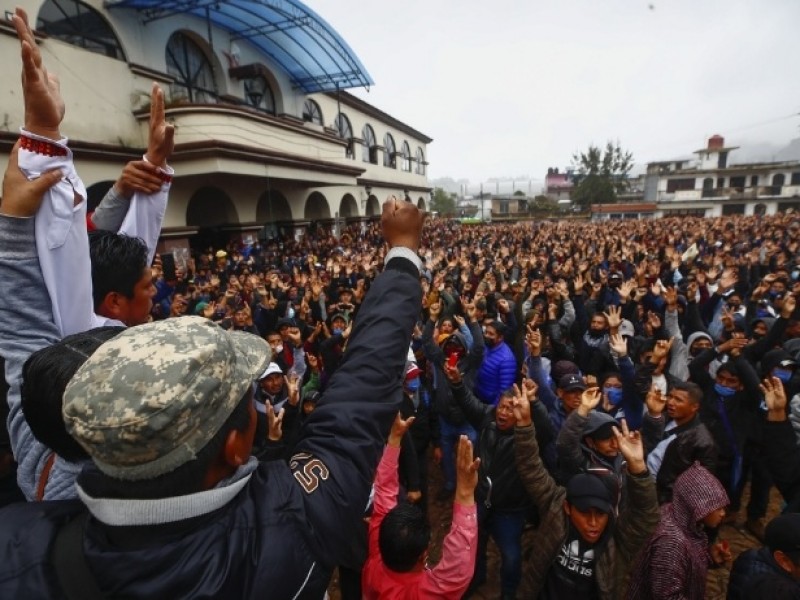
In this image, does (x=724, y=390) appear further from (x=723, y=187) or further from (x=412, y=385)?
(x=723, y=187)

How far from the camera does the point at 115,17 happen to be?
11.0 meters

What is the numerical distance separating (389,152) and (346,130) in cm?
598

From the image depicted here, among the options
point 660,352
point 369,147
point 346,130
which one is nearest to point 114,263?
point 660,352

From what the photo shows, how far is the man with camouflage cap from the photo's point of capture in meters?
0.72

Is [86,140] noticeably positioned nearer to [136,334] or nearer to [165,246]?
[165,246]

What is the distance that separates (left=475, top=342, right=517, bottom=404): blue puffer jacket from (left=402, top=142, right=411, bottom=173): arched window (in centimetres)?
2876

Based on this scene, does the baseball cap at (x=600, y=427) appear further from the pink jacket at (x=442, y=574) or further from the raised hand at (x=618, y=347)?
the raised hand at (x=618, y=347)

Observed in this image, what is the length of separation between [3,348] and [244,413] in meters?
0.78

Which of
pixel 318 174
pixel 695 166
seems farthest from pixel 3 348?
pixel 695 166

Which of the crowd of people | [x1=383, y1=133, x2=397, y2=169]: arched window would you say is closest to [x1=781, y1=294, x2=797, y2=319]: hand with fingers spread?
the crowd of people

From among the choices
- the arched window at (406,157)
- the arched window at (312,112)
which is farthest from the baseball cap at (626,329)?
the arched window at (406,157)

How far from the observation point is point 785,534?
1798mm

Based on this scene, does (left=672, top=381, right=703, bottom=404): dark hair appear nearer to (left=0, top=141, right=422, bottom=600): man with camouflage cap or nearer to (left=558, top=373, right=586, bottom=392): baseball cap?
(left=558, top=373, right=586, bottom=392): baseball cap

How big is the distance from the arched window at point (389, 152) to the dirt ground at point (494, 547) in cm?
2636
